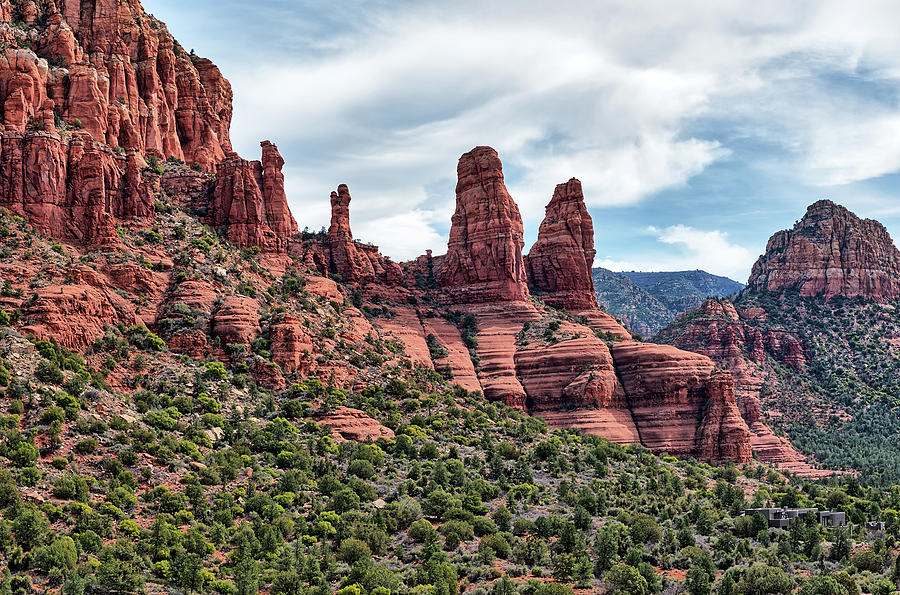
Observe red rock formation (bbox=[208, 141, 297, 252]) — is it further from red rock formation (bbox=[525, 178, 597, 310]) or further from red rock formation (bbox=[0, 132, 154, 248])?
red rock formation (bbox=[525, 178, 597, 310])

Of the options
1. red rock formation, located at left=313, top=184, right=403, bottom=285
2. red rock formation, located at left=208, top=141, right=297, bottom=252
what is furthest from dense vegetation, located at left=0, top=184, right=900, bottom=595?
red rock formation, located at left=313, top=184, right=403, bottom=285

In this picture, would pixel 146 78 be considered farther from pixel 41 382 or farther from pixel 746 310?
pixel 746 310

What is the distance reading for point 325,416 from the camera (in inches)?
3337

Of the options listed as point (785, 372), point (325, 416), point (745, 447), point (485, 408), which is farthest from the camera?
point (785, 372)

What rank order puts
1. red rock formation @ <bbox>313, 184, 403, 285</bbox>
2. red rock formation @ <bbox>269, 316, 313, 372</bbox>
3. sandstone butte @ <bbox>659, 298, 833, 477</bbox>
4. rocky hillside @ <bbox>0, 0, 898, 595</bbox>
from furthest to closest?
sandstone butte @ <bbox>659, 298, 833, 477</bbox> → red rock formation @ <bbox>313, 184, 403, 285</bbox> → red rock formation @ <bbox>269, 316, 313, 372</bbox> → rocky hillside @ <bbox>0, 0, 898, 595</bbox>

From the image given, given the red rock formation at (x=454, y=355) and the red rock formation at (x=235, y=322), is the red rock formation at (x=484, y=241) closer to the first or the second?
the red rock formation at (x=454, y=355)

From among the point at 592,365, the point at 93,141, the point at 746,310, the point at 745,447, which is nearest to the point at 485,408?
the point at 592,365

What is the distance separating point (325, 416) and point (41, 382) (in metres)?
26.0

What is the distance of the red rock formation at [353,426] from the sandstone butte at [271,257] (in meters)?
0.22

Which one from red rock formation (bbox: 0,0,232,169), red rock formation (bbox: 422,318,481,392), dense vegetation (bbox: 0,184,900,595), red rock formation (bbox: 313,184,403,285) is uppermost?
red rock formation (bbox: 0,0,232,169)

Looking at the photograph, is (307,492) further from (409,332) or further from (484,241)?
(484,241)

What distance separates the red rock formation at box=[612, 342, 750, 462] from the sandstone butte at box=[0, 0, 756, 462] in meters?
0.20

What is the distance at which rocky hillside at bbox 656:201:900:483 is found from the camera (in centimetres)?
14912

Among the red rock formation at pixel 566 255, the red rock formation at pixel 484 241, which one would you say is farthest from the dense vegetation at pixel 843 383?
the red rock formation at pixel 484 241
